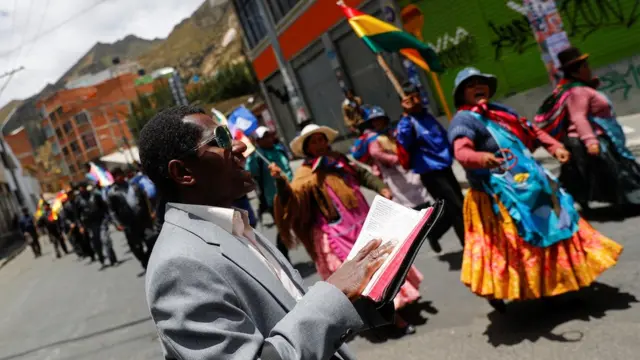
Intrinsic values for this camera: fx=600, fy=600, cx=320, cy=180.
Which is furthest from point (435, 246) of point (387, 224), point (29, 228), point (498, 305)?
point (29, 228)

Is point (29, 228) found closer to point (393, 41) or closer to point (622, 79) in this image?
point (393, 41)

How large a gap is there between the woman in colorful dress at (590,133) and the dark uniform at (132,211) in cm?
637

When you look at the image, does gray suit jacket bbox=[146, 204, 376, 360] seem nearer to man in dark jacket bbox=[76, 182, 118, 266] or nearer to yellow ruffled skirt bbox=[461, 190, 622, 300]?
yellow ruffled skirt bbox=[461, 190, 622, 300]

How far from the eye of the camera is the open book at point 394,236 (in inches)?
59.7

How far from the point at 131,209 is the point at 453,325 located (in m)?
6.89

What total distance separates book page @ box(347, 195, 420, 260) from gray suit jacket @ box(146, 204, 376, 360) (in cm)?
25

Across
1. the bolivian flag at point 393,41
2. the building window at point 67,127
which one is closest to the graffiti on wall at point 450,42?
the bolivian flag at point 393,41

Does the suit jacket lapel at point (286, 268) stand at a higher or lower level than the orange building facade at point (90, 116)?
lower

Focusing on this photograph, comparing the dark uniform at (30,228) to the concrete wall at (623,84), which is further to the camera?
the dark uniform at (30,228)

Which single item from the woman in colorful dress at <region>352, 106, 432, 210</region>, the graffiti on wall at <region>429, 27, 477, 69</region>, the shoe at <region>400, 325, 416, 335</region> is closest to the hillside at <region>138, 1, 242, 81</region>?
the graffiti on wall at <region>429, 27, 477, 69</region>

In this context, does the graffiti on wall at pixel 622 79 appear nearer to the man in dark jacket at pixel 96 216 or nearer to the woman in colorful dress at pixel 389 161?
the woman in colorful dress at pixel 389 161

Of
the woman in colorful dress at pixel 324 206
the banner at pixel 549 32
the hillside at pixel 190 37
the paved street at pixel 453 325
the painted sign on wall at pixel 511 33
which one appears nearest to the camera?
the paved street at pixel 453 325

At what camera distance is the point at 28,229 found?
2094 centimetres

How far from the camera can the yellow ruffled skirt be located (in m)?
3.79
